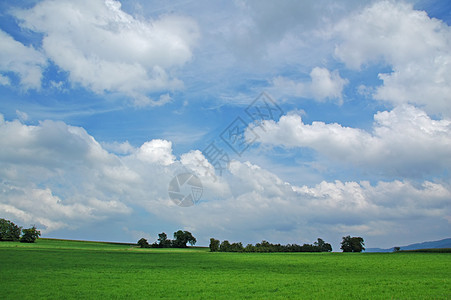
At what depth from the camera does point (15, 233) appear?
129125 millimetres

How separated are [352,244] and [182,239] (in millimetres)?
69403

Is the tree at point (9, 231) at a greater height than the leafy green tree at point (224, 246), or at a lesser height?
greater

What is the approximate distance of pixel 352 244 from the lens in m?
124

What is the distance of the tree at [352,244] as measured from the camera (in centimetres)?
12319

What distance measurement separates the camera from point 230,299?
73.5 feet

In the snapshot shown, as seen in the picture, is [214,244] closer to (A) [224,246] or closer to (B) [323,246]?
(A) [224,246]

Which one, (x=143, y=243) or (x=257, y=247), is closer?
(x=257, y=247)

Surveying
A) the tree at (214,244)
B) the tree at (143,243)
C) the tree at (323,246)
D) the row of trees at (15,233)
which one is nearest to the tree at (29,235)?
the row of trees at (15,233)

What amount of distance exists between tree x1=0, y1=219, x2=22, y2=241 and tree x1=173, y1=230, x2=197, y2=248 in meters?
61.9

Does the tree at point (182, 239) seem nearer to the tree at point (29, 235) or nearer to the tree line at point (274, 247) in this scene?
the tree line at point (274, 247)

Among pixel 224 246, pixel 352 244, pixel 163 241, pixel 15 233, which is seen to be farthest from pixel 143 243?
pixel 352 244

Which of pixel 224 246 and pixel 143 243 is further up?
pixel 143 243

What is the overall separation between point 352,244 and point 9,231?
13451 cm

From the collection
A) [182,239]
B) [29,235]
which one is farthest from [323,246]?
[29,235]
